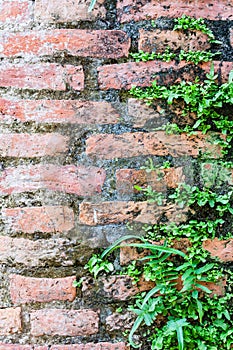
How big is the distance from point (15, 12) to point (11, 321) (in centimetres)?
84

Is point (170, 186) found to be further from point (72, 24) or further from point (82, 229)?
point (72, 24)

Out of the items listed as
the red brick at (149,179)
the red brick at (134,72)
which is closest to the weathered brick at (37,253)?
the red brick at (149,179)

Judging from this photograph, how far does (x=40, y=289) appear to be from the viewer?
4.05ft

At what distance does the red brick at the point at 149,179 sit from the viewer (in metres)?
1.25

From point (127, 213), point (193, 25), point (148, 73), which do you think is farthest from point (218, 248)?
point (193, 25)

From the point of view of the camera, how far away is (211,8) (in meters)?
1.28

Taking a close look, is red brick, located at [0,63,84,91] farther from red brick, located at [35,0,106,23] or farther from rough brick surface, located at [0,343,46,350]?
rough brick surface, located at [0,343,46,350]

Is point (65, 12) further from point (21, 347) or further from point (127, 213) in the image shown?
point (21, 347)

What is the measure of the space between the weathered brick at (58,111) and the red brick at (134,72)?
7 centimetres

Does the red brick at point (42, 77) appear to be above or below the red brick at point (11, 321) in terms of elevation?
above

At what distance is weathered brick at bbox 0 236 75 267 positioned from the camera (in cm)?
124

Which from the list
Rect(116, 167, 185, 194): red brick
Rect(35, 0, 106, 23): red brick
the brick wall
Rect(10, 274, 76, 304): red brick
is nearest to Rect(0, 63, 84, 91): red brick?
the brick wall

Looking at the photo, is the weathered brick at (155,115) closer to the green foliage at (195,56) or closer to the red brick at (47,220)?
the green foliage at (195,56)

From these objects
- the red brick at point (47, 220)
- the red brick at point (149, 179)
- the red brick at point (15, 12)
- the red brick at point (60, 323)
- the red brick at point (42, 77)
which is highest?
the red brick at point (15, 12)
